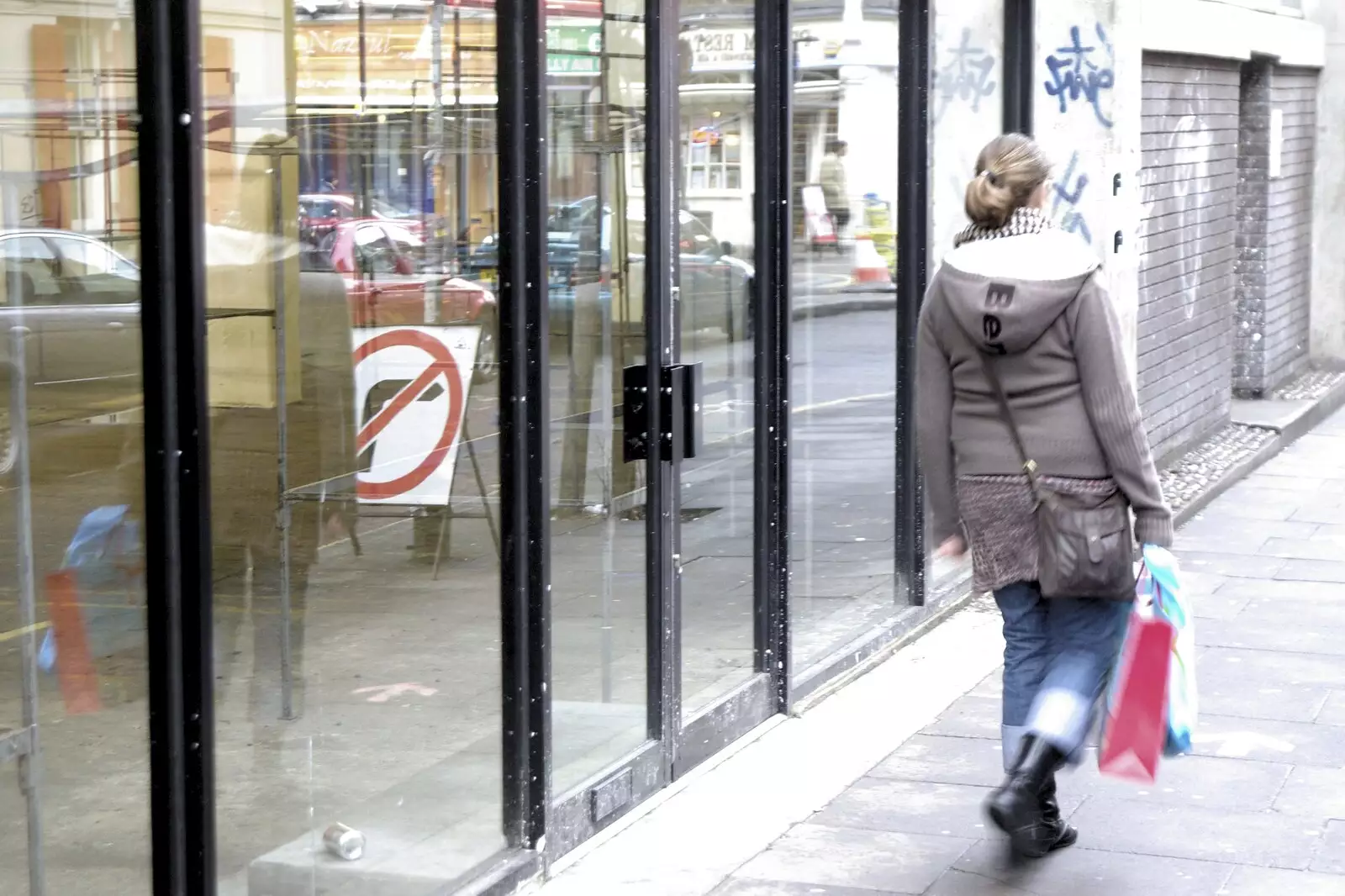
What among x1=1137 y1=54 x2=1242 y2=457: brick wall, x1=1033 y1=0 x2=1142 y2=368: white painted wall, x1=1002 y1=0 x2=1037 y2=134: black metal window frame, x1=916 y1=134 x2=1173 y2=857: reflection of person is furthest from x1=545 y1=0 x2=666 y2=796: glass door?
x1=1137 y1=54 x2=1242 y2=457: brick wall

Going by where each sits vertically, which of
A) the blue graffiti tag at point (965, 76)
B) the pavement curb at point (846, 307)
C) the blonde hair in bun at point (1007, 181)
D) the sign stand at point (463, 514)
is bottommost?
the sign stand at point (463, 514)

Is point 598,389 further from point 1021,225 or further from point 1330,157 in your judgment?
point 1330,157

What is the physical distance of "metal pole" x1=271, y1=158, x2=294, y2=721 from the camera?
3.65 meters

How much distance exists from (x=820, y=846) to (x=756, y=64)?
2.36 m

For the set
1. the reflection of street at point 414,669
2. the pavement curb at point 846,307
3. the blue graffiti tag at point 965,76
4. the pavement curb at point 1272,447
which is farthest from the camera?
the pavement curb at point 1272,447

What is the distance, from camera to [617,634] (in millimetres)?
5012

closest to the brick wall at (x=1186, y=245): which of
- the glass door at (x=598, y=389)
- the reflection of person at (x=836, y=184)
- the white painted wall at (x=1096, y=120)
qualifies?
the white painted wall at (x=1096, y=120)

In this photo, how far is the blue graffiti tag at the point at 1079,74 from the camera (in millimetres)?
8484

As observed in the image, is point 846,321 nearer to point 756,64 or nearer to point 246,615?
point 756,64

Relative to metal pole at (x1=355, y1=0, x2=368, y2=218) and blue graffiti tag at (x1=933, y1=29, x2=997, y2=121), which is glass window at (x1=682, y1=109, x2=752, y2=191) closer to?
metal pole at (x1=355, y1=0, x2=368, y2=218)

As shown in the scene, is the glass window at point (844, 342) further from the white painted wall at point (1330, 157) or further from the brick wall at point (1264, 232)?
the white painted wall at point (1330, 157)

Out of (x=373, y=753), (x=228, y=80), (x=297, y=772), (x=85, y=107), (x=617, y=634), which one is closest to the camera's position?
(x=85, y=107)

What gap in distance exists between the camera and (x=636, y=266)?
496 centimetres

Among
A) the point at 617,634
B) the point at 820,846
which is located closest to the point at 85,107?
the point at 617,634
